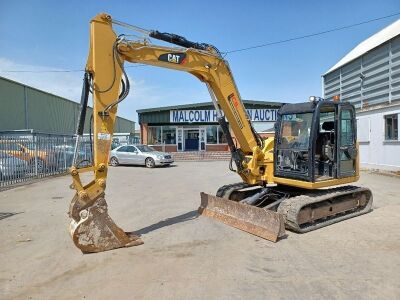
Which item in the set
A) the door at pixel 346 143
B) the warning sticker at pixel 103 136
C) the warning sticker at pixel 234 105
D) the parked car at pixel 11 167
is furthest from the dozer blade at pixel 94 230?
the parked car at pixel 11 167

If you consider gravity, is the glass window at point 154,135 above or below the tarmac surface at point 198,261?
above

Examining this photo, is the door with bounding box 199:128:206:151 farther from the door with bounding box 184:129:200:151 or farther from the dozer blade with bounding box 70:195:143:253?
the dozer blade with bounding box 70:195:143:253

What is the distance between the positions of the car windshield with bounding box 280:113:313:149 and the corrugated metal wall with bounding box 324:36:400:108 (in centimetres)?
1049

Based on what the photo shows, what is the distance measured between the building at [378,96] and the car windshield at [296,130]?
33.6 feet

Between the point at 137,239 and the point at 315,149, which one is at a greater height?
the point at 315,149

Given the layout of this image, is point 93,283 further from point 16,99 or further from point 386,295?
point 16,99

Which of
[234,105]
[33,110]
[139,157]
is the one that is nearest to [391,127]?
[234,105]

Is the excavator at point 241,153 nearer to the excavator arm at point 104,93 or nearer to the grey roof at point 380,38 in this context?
the excavator arm at point 104,93

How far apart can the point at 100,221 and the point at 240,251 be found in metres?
2.24

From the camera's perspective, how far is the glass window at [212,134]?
34219mm

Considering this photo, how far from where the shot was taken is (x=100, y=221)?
19.9ft

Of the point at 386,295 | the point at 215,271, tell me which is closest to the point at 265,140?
the point at 215,271

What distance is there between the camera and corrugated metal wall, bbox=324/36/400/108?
16688 millimetres

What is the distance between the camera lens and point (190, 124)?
113 ft
